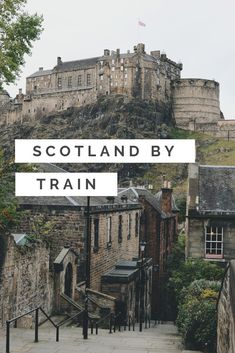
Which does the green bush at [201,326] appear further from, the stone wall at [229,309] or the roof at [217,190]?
the roof at [217,190]

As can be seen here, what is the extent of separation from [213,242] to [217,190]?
3.04 m

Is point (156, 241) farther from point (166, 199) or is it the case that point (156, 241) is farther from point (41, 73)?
point (41, 73)

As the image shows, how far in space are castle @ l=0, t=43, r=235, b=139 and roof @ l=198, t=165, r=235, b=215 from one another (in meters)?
84.9

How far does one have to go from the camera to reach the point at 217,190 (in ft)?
93.2

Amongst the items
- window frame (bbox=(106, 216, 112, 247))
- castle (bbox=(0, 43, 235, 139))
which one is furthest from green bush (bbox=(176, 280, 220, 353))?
castle (bbox=(0, 43, 235, 139))

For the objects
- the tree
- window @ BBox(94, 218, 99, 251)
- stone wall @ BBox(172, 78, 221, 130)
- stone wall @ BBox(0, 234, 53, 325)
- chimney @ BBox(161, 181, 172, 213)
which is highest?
stone wall @ BBox(172, 78, 221, 130)

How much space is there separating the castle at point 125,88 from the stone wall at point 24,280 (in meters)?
95.6

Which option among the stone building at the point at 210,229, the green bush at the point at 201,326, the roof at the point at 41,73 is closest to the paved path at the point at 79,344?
the green bush at the point at 201,326

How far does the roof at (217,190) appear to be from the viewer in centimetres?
2738

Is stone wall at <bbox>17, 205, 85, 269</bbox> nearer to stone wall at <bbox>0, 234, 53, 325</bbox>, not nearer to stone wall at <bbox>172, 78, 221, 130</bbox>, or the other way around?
stone wall at <bbox>0, 234, 53, 325</bbox>

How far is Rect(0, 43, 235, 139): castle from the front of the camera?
376 ft

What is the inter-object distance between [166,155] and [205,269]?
49.1 feet

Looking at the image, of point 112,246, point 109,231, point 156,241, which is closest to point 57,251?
point 109,231

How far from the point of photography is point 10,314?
1623 cm
